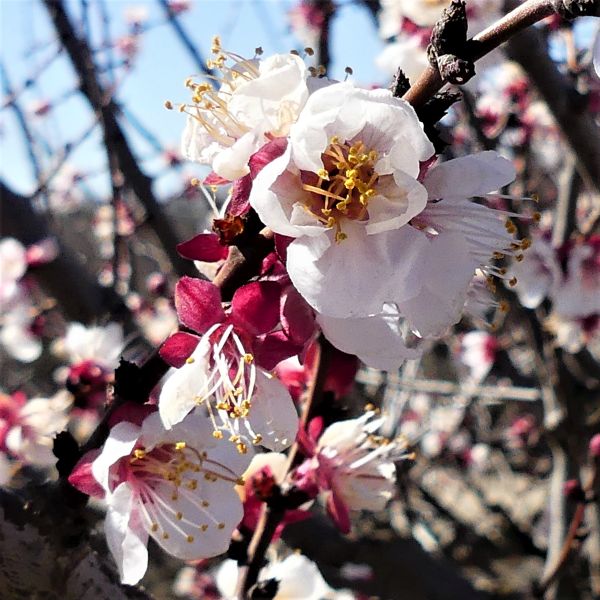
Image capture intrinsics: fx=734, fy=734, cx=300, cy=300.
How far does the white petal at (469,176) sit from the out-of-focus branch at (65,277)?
198 centimetres

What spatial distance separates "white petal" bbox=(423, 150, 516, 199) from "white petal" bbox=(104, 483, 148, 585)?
0.56m

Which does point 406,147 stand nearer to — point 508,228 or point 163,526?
point 508,228

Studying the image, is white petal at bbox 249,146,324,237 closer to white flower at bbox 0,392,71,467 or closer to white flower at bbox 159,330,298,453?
white flower at bbox 159,330,298,453

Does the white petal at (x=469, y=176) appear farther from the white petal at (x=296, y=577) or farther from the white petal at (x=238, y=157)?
the white petal at (x=296, y=577)

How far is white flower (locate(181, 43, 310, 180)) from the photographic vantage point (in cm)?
87

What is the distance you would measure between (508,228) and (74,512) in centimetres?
72

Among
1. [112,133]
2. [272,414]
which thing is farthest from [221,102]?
[112,133]

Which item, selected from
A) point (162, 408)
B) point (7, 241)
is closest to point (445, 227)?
point (162, 408)

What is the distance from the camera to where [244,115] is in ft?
2.96

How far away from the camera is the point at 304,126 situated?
0.79 metres

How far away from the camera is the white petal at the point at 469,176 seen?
0.85 metres

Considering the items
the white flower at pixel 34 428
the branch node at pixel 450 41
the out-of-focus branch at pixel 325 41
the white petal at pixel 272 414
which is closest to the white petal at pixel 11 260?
the white flower at pixel 34 428

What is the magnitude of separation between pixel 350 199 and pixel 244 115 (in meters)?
0.17

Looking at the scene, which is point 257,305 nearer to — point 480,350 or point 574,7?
point 574,7
